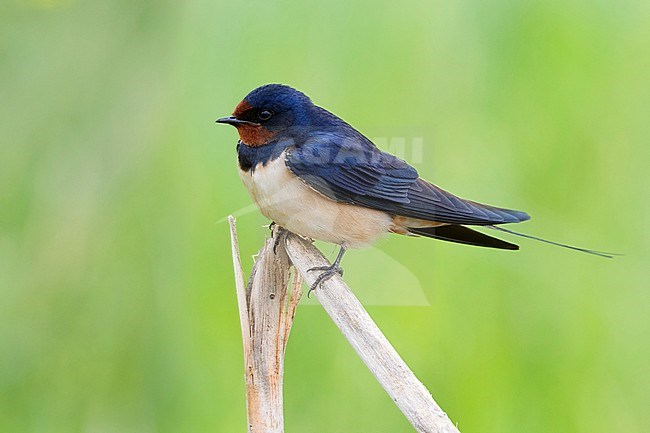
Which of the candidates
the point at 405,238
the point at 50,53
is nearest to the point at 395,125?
the point at 405,238

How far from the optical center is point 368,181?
45.8 inches

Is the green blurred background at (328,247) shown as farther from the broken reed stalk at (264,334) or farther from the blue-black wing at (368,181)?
the broken reed stalk at (264,334)

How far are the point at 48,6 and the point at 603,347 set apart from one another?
38.4 inches

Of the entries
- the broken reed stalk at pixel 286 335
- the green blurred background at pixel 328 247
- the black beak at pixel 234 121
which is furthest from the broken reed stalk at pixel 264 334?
the green blurred background at pixel 328 247

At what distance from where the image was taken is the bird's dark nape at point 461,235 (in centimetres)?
110

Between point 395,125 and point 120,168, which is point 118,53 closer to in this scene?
point 120,168

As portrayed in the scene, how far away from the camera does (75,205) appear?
52.1 inches

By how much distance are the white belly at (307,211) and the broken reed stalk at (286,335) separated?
1.3 inches

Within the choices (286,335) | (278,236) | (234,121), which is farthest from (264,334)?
(234,121)

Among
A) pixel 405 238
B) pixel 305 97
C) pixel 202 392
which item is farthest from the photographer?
pixel 405 238

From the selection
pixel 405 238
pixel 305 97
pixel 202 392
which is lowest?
pixel 202 392

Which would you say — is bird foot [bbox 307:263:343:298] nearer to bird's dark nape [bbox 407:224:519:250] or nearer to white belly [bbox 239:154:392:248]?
white belly [bbox 239:154:392:248]

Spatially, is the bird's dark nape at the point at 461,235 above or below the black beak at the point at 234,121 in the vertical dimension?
below

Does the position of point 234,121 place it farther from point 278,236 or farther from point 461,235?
point 461,235
